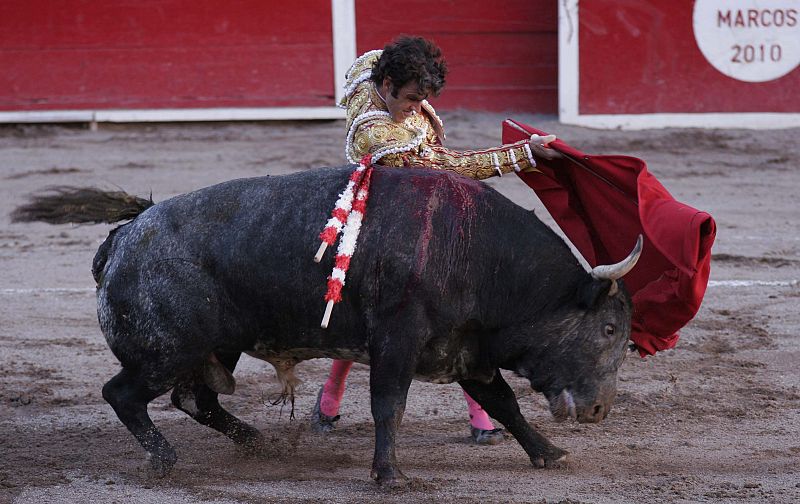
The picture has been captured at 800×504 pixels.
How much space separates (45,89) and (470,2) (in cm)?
362

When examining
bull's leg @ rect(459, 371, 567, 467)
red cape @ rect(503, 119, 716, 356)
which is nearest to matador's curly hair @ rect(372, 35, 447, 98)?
red cape @ rect(503, 119, 716, 356)

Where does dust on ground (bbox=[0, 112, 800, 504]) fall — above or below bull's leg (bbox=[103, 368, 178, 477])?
below

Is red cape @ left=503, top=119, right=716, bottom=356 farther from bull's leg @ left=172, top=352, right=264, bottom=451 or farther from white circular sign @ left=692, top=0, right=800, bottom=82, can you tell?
white circular sign @ left=692, top=0, right=800, bottom=82

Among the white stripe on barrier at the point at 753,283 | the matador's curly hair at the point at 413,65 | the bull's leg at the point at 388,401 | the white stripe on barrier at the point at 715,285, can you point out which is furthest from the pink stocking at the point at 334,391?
the white stripe on barrier at the point at 753,283

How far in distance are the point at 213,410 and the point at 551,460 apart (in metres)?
1.09

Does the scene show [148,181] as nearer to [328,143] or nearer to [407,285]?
[328,143]

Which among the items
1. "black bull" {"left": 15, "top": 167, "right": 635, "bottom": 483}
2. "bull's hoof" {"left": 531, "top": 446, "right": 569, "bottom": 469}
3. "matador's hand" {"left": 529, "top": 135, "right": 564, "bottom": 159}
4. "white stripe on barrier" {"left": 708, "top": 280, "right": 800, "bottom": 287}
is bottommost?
"bull's hoof" {"left": 531, "top": 446, "right": 569, "bottom": 469}

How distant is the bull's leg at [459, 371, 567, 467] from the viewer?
3.67m

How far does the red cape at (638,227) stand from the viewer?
341cm

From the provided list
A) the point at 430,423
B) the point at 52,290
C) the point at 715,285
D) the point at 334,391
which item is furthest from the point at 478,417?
the point at 52,290

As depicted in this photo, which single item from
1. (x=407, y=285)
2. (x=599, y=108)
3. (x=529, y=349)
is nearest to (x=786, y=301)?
(x=529, y=349)

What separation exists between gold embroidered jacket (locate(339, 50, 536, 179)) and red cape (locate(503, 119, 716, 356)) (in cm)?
16

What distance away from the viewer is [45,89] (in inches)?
388

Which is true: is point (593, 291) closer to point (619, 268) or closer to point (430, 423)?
point (619, 268)
